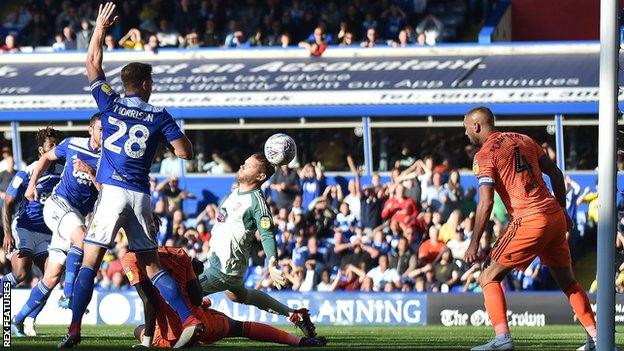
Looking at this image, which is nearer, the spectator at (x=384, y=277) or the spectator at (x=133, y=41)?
the spectator at (x=384, y=277)

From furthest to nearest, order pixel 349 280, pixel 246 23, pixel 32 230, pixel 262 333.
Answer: pixel 246 23 → pixel 349 280 → pixel 32 230 → pixel 262 333

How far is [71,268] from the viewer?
1265 centimetres

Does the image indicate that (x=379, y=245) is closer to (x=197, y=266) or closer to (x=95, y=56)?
(x=197, y=266)

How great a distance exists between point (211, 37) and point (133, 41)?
4.59 ft

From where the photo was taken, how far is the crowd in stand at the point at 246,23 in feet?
82.3

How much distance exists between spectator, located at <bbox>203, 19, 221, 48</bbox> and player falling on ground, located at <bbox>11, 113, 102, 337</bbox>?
1237cm

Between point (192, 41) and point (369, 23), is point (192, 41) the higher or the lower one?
the lower one

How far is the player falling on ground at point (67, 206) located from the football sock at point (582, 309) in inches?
164

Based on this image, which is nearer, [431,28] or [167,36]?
[431,28]

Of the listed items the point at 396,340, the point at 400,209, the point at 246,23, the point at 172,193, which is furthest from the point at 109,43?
the point at 396,340

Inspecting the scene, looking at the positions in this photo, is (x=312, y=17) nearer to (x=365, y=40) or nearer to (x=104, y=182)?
(x=365, y=40)

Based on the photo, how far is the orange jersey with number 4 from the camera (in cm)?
1034

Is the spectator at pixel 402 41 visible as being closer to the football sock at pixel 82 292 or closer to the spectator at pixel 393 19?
the spectator at pixel 393 19

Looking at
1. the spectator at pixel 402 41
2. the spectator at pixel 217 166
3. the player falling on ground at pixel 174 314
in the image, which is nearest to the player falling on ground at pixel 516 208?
the player falling on ground at pixel 174 314
